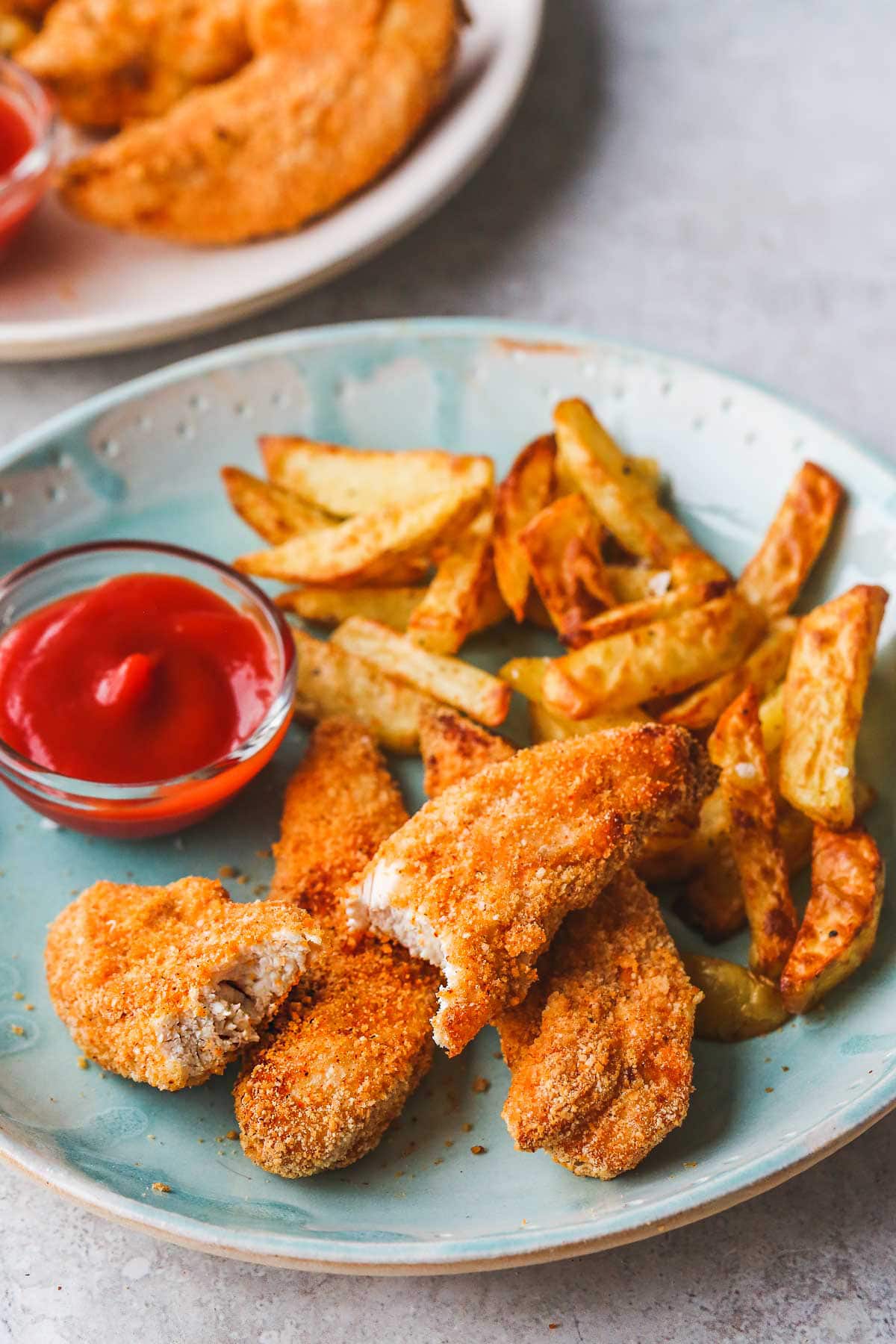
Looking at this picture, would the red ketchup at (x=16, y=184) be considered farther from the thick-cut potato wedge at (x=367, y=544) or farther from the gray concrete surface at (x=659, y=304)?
the thick-cut potato wedge at (x=367, y=544)

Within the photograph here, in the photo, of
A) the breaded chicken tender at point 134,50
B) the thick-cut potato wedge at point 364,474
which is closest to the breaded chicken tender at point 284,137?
the breaded chicken tender at point 134,50

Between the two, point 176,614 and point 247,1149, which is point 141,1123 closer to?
point 247,1149

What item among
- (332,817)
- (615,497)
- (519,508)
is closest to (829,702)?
(615,497)

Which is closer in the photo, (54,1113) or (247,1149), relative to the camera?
(247,1149)

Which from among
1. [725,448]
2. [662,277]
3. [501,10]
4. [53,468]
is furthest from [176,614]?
[501,10]

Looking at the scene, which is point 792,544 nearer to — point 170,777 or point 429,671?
point 429,671

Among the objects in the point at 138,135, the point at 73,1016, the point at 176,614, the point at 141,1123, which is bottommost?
the point at 141,1123

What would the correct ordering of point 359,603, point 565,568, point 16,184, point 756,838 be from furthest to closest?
point 16,184, point 359,603, point 565,568, point 756,838

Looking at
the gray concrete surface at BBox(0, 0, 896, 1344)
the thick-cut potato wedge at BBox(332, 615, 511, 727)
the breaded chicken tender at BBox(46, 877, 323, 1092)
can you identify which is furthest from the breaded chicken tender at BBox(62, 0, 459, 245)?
the breaded chicken tender at BBox(46, 877, 323, 1092)
